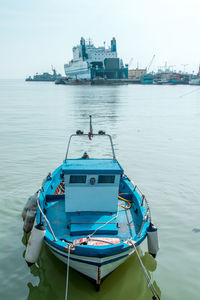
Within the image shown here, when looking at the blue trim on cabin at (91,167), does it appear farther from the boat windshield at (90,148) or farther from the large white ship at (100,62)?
the large white ship at (100,62)

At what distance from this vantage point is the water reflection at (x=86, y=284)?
9227 mm

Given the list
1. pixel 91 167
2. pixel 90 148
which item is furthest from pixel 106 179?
pixel 90 148

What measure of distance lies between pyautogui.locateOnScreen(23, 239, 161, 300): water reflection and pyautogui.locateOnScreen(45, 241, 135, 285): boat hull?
0.57m

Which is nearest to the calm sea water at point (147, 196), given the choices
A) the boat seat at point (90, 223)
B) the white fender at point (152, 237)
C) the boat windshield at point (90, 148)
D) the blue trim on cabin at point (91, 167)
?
the boat windshield at point (90, 148)

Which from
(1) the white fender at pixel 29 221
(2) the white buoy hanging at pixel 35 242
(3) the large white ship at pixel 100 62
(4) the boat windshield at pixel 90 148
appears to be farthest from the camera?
(3) the large white ship at pixel 100 62

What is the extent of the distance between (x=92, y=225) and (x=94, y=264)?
1.89 metres

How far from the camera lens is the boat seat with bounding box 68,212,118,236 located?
9.99 meters

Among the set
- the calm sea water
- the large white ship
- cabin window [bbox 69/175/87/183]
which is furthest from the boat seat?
the large white ship

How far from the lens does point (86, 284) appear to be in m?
9.47

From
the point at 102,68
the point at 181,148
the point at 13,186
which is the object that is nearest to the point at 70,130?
the point at 181,148

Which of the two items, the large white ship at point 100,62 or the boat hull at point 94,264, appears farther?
the large white ship at point 100,62

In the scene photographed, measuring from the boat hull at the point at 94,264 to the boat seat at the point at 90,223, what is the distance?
3.68ft

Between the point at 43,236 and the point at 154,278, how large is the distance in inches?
173

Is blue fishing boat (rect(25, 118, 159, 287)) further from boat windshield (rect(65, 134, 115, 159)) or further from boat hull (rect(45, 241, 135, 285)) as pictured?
boat windshield (rect(65, 134, 115, 159))
